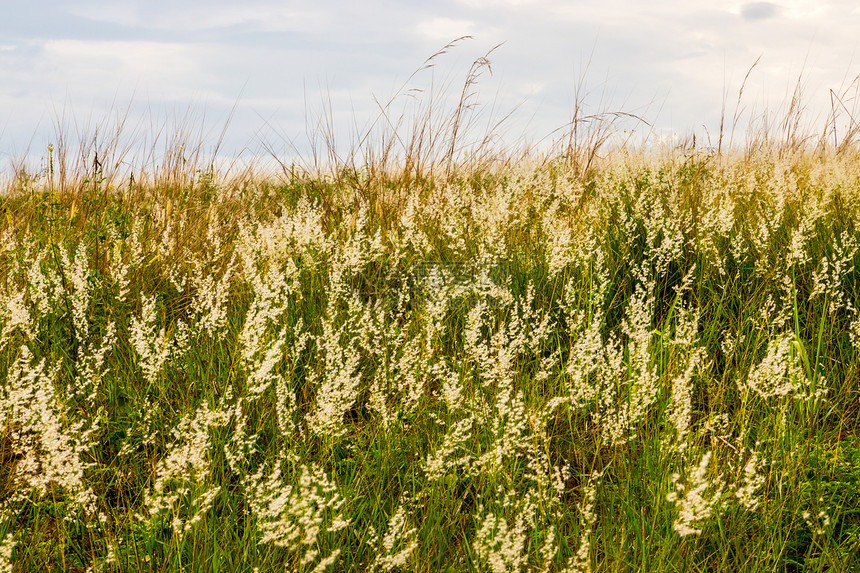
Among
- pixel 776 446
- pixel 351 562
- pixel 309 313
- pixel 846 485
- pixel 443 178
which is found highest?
pixel 443 178

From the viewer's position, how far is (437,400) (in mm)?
2301

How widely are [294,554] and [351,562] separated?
0.15 metres

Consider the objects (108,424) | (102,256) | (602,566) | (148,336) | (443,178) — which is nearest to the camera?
(602,566)

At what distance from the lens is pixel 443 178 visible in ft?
16.4

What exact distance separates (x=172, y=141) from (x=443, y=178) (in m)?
2.44

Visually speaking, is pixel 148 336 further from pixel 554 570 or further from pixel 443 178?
pixel 443 178

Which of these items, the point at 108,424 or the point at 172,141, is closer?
the point at 108,424

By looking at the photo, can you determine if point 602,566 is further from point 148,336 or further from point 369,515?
point 148,336

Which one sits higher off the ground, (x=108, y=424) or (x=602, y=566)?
(x=108, y=424)

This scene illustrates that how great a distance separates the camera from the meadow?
5.44 feet

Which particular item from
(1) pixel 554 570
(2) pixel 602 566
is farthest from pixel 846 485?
(1) pixel 554 570

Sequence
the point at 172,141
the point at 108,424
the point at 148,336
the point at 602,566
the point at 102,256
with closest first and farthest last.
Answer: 1. the point at 602,566
2. the point at 108,424
3. the point at 148,336
4. the point at 102,256
5. the point at 172,141

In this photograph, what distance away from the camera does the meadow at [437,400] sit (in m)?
1.66

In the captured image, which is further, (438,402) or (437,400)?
(437,400)
